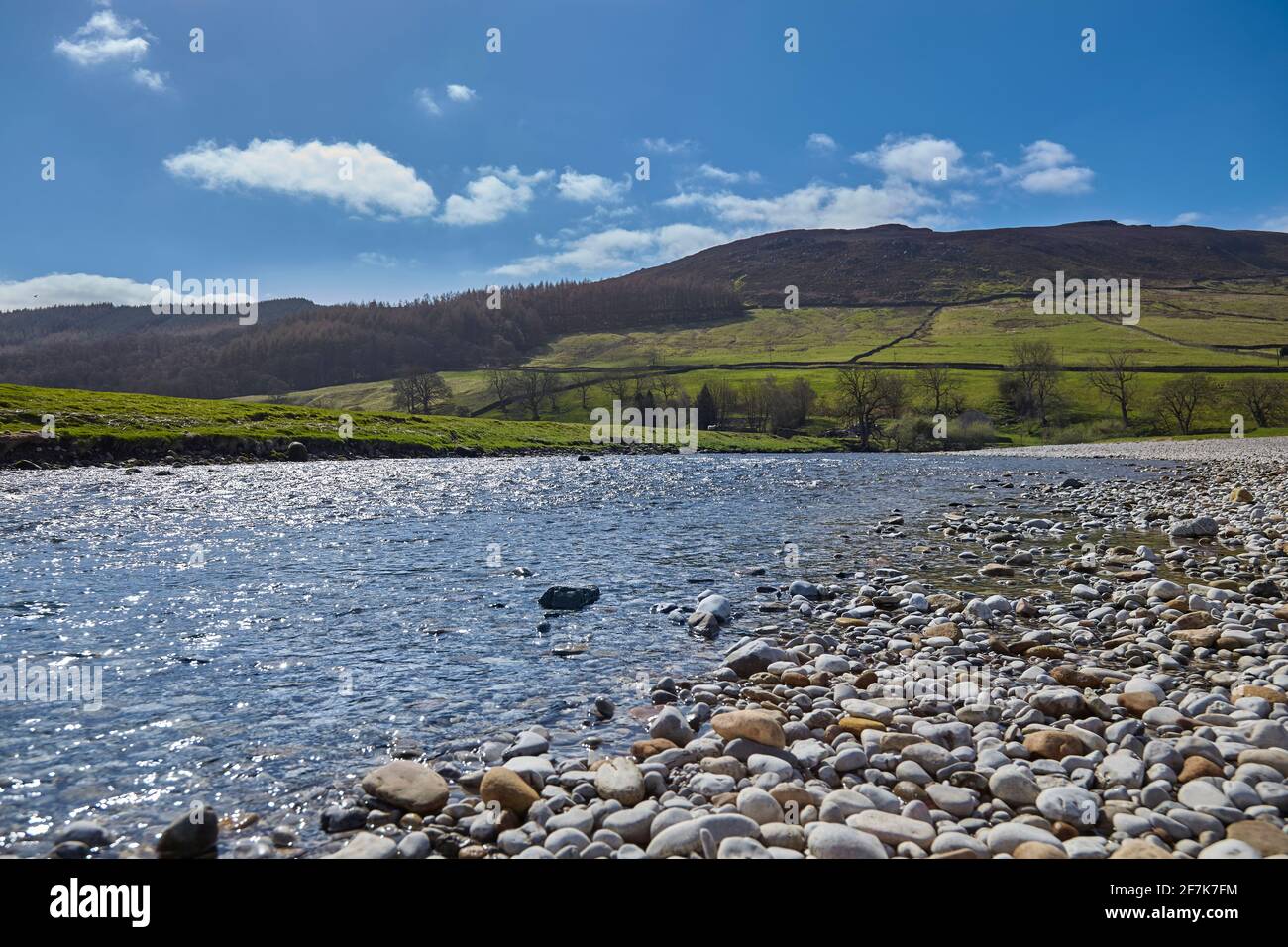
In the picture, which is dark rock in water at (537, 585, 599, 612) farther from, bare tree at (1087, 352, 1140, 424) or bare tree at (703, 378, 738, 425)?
bare tree at (1087, 352, 1140, 424)

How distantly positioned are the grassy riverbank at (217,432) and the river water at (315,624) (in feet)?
64.1

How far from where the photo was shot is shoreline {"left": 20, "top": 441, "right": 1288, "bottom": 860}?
200 inches

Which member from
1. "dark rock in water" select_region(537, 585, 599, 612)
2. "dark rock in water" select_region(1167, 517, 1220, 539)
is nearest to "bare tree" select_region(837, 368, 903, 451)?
"dark rock in water" select_region(1167, 517, 1220, 539)

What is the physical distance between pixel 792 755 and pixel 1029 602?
23.6ft

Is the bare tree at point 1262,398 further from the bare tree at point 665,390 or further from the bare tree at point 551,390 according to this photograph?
the bare tree at point 551,390

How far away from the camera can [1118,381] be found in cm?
12675

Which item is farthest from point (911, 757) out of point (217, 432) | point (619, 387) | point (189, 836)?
point (619, 387)

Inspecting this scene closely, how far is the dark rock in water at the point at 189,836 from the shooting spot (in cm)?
511

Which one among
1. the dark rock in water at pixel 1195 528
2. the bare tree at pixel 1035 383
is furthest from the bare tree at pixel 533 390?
the dark rock in water at pixel 1195 528

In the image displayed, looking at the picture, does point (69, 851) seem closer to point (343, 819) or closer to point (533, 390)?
point (343, 819)

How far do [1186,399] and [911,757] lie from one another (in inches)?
5179

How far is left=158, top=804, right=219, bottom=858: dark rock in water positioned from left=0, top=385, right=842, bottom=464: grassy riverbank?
158 feet

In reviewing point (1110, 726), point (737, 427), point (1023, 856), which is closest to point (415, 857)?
point (1023, 856)
